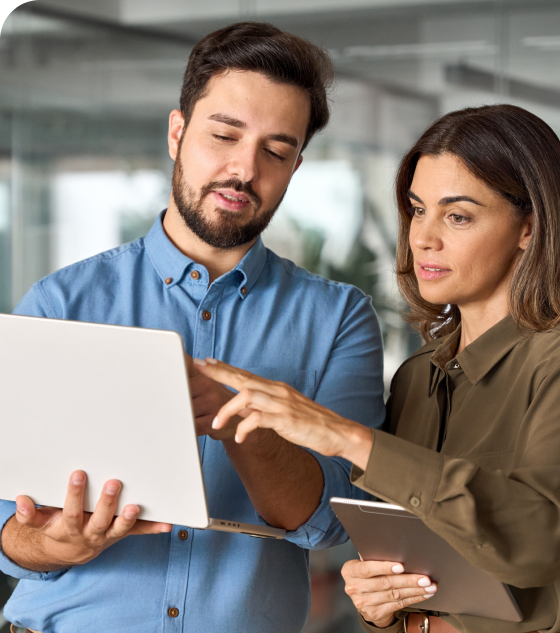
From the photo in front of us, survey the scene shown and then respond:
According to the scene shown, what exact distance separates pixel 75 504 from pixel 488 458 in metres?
0.77

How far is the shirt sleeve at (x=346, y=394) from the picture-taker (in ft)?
4.87

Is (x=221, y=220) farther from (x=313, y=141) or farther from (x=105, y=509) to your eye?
(x=313, y=141)

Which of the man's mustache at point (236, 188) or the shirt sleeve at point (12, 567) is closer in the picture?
the shirt sleeve at point (12, 567)

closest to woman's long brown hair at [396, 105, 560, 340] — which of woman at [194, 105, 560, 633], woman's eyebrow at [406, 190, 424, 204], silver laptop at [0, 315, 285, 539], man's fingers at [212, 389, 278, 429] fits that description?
woman at [194, 105, 560, 633]

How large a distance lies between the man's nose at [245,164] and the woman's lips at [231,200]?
37mm

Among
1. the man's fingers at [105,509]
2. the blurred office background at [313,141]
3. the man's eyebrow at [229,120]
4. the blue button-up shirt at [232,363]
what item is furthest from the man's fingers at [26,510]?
the blurred office background at [313,141]

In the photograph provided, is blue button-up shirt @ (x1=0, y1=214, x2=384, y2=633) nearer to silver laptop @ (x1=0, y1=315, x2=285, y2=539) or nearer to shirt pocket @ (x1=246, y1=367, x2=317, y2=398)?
shirt pocket @ (x1=246, y1=367, x2=317, y2=398)

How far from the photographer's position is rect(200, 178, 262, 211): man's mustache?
162 centimetres

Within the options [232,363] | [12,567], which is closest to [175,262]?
[232,363]

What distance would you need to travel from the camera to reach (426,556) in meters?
1.31

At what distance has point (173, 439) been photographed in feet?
3.65

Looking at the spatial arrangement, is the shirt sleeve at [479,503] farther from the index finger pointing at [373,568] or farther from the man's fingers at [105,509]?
the man's fingers at [105,509]

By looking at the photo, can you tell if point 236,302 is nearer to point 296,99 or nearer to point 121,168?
point 296,99

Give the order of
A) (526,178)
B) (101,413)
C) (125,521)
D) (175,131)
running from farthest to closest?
(175,131) → (526,178) → (125,521) → (101,413)
